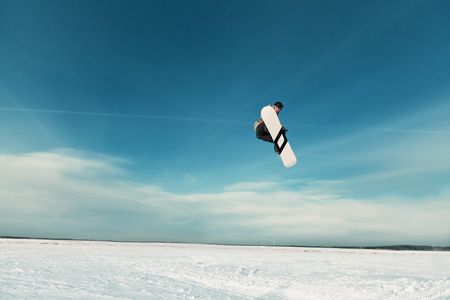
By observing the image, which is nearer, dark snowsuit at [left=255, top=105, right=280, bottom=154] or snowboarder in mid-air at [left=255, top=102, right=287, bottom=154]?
snowboarder in mid-air at [left=255, top=102, right=287, bottom=154]

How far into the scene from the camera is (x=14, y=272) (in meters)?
10.1

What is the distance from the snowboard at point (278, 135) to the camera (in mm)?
8414

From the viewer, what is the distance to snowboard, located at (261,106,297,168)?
841 cm

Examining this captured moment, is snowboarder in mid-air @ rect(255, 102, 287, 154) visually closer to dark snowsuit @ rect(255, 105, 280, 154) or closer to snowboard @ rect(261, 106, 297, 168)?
dark snowsuit @ rect(255, 105, 280, 154)

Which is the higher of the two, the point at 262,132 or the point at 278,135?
the point at 262,132

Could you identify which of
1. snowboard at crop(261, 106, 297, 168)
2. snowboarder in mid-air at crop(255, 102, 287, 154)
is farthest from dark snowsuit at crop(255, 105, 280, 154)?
snowboard at crop(261, 106, 297, 168)

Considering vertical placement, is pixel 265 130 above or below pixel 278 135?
above

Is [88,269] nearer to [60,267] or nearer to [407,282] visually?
[60,267]

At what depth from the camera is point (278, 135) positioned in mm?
8805

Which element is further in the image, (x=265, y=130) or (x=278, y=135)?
(x=265, y=130)

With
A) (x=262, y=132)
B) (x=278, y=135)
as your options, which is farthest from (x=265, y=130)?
(x=278, y=135)

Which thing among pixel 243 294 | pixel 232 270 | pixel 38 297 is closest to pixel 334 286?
pixel 243 294

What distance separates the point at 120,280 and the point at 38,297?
315cm

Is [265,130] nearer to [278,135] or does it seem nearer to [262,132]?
[262,132]
